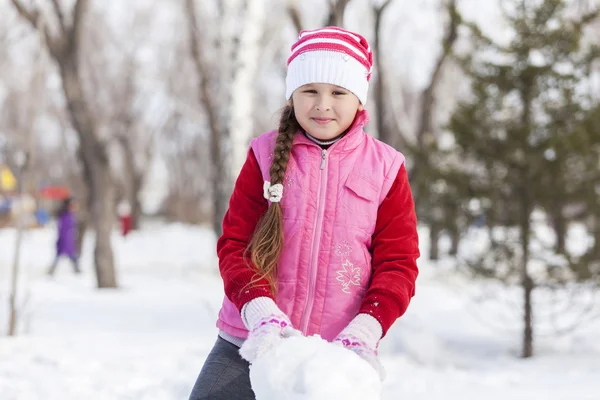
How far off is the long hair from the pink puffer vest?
0.14ft

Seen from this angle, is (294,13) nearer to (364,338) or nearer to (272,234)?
(272,234)

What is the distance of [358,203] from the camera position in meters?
2.00

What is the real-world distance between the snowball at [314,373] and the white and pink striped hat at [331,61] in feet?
2.51

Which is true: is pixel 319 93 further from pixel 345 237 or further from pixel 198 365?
pixel 198 365

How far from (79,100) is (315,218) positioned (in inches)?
336

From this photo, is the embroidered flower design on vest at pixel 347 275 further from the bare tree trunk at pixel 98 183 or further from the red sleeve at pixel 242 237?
the bare tree trunk at pixel 98 183

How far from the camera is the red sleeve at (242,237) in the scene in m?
1.89

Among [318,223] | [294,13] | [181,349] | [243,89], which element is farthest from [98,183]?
[318,223]

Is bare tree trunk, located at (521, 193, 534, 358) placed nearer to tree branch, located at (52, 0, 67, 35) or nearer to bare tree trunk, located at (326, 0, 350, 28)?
bare tree trunk, located at (326, 0, 350, 28)

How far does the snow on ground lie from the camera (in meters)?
4.61

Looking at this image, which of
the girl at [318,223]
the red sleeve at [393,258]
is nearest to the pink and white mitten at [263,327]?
the girl at [318,223]

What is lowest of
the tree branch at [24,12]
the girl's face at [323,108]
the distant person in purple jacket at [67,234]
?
the distant person in purple jacket at [67,234]

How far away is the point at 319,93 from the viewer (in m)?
2.03

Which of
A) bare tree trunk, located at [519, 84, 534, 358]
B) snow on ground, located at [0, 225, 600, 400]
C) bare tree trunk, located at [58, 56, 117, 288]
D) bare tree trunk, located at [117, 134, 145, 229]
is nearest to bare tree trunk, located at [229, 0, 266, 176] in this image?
snow on ground, located at [0, 225, 600, 400]
